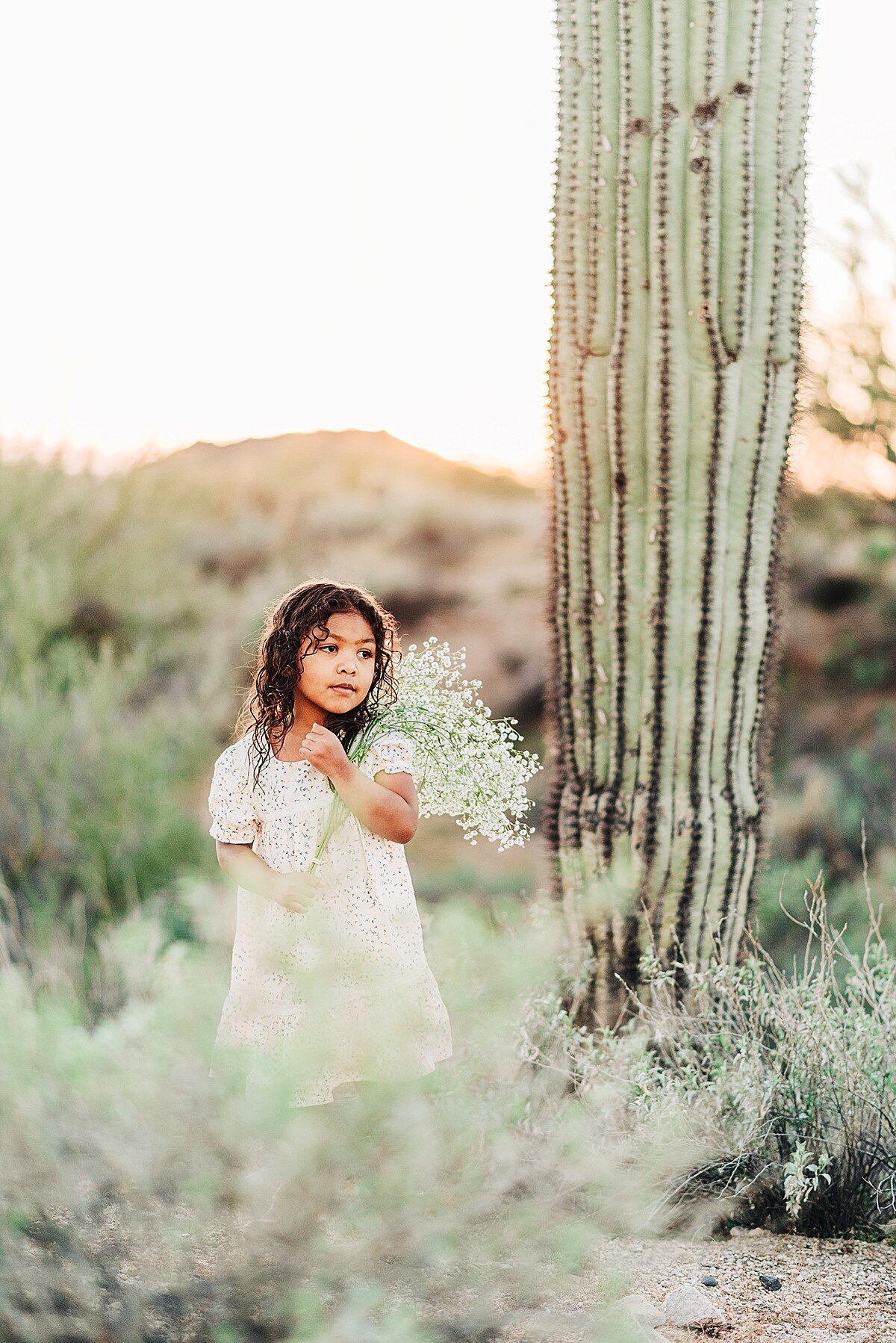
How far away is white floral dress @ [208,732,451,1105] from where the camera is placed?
91.4 inches

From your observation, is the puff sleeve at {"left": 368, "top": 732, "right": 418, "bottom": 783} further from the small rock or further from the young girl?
the small rock

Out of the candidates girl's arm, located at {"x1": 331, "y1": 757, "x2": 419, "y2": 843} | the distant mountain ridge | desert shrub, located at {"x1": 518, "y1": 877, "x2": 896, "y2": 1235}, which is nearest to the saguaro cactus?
desert shrub, located at {"x1": 518, "y1": 877, "x2": 896, "y2": 1235}

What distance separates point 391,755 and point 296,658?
261mm

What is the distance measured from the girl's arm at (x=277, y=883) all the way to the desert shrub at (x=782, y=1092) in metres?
0.97

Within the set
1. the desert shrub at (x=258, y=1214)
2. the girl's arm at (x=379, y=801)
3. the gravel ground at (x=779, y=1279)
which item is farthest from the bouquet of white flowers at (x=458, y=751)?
the gravel ground at (x=779, y=1279)

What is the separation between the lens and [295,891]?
2.38 metres

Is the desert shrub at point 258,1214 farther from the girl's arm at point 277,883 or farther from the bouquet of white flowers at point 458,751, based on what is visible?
the bouquet of white flowers at point 458,751

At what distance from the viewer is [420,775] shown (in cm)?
269

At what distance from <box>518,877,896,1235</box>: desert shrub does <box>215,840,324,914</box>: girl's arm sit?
3.18ft

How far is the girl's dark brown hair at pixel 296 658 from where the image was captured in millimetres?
2486

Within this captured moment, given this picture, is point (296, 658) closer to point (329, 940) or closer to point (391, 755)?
point (391, 755)

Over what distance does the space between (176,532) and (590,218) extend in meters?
7.07

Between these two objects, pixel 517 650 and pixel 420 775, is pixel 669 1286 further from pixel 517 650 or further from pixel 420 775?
pixel 517 650

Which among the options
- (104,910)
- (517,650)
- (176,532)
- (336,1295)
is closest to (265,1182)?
(336,1295)
